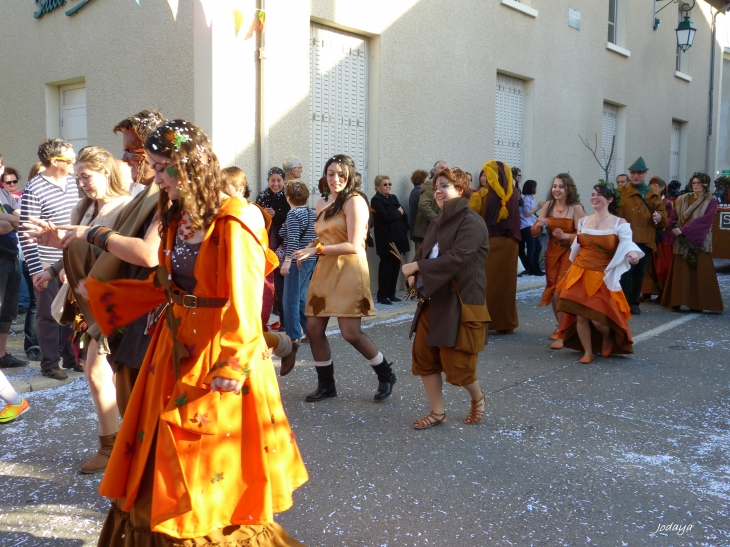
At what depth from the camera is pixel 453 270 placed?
15.9 feet

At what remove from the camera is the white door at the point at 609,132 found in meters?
16.9

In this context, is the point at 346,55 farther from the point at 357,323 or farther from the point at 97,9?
the point at 357,323

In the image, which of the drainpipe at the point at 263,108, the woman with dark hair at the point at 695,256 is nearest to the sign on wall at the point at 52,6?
the drainpipe at the point at 263,108

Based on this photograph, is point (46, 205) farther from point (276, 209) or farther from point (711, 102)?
point (711, 102)

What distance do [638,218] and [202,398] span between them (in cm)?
874

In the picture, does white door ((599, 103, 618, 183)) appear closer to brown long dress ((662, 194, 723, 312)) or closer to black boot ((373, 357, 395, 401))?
brown long dress ((662, 194, 723, 312))

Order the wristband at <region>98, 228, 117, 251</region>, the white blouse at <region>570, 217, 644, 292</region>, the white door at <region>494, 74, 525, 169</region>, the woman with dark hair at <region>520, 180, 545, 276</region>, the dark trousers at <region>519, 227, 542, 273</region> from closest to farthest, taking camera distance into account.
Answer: the wristband at <region>98, 228, 117, 251</region> → the white blouse at <region>570, 217, 644, 292</region> → the woman with dark hair at <region>520, 180, 545, 276</region> → the white door at <region>494, 74, 525, 169</region> → the dark trousers at <region>519, 227, 542, 273</region>

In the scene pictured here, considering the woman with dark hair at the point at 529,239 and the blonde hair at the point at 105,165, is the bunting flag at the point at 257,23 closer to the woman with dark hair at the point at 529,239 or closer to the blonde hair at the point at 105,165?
the blonde hair at the point at 105,165

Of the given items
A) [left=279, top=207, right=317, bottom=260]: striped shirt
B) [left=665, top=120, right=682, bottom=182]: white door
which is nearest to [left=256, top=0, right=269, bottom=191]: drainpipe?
[left=279, top=207, right=317, bottom=260]: striped shirt

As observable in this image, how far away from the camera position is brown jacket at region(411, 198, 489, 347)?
4.84 metres

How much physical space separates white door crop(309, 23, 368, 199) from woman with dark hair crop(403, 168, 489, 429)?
18.1 feet

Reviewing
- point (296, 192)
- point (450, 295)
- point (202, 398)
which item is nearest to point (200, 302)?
point (202, 398)

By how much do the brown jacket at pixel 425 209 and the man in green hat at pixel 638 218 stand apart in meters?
2.59

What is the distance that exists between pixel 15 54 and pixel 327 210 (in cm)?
871
